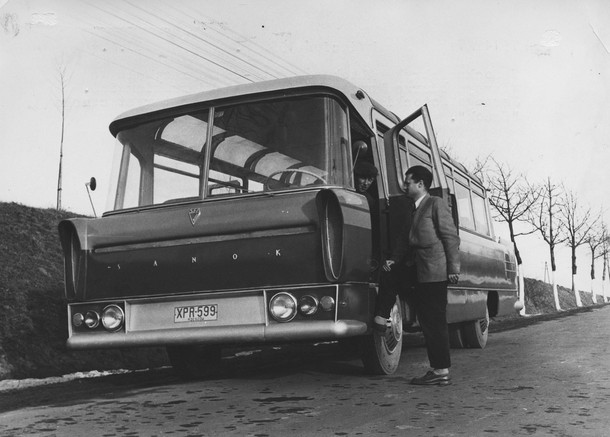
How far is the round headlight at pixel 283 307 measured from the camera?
564cm

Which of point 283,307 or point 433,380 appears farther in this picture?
point 433,380

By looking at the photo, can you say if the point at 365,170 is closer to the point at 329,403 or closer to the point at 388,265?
the point at 388,265

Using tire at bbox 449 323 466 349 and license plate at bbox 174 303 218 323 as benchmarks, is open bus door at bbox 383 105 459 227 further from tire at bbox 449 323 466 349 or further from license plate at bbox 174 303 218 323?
tire at bbox 449 323 466 349

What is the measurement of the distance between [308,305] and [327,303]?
0.16 meters

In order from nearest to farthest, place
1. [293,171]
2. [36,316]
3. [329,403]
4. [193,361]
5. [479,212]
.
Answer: [329,403], [293,171], [193,361], [36,316], [479,212]

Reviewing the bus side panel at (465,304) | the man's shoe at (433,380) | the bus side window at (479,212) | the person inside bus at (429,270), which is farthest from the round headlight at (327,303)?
the bus side window at (479,212)

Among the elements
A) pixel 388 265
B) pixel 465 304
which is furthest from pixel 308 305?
pixel 465 304

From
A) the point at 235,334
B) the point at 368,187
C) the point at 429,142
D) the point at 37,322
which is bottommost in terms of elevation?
the point at 235,334

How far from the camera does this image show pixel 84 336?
6250 millimetres

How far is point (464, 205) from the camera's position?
417 inches

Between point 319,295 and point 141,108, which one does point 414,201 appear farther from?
point 141,108

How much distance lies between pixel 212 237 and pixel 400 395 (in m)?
1.98

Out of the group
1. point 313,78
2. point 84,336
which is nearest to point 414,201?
point 313,78

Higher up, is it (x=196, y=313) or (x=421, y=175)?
(x=421, y=175)
